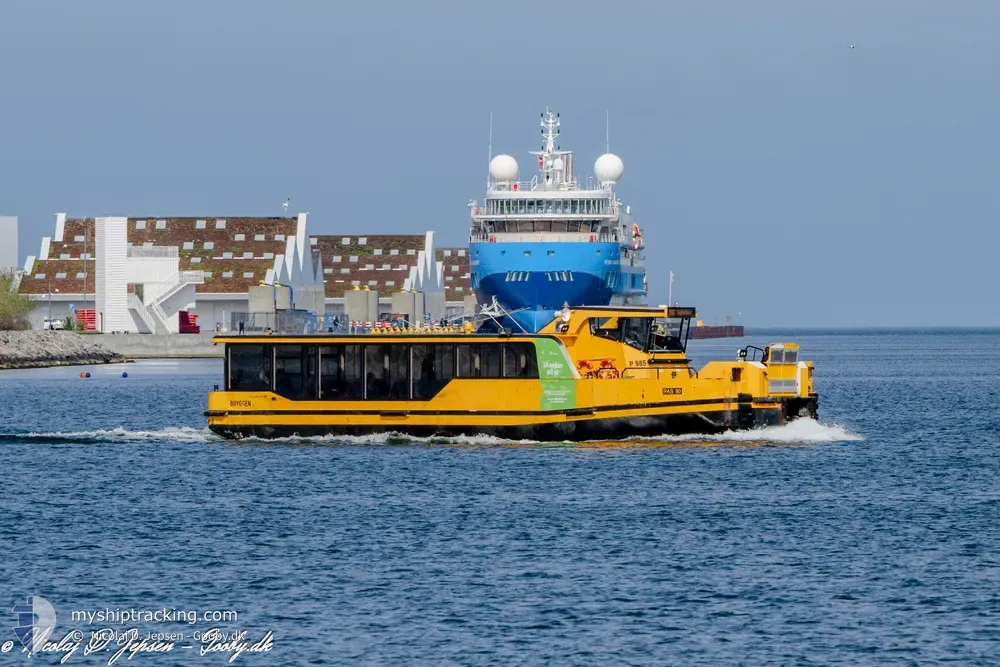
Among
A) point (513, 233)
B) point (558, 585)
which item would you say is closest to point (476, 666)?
point (558, 585)

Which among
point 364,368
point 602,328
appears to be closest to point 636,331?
point 602,328

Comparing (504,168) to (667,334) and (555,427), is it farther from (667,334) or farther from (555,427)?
(555,427)

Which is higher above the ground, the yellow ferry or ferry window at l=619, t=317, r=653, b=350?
ferry window at l=619, t=317, r=653, b=350

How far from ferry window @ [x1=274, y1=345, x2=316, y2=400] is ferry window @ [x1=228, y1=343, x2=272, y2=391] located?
0.28 m

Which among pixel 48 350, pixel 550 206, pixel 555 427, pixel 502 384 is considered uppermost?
pixel 550 206

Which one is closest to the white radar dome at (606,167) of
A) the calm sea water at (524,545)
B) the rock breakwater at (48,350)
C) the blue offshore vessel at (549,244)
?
the blue offshore vessel at (549,244)

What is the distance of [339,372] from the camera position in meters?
43.8

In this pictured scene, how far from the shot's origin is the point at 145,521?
3231 centimetres

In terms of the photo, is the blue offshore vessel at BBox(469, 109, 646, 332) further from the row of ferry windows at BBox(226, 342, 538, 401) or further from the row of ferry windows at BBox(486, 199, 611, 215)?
the row of ferry windows at BBox(226, 342, 538, 401)

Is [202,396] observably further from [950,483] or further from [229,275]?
[229,275]

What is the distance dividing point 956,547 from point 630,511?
6685 mm

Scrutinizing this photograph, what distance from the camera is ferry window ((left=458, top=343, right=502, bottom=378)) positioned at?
42.7 m

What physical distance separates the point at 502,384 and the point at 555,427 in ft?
5.72

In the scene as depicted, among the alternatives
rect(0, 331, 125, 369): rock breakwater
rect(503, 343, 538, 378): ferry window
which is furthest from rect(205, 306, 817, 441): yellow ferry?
rect(0, 331, 125, 369): rock breakwater
